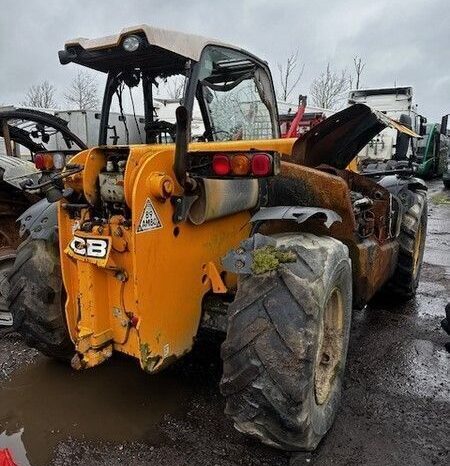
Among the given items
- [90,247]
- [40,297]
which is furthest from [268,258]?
[40,297]

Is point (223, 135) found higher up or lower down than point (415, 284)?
higher up

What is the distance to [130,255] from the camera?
246cm

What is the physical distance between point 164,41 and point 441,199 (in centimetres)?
1535

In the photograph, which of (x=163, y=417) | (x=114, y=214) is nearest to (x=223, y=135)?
(x=114, y=214)

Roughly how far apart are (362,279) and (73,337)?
2.04 metres

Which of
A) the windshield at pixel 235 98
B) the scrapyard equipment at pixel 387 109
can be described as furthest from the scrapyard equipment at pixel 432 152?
the windshield at pixel 235 98

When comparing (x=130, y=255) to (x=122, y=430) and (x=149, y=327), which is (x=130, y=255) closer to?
(x=149, y=327)

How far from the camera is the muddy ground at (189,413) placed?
8.94ft

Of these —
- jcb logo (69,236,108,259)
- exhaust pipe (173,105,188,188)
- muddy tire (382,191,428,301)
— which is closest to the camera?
exhaust pipe (173,105,188,188)

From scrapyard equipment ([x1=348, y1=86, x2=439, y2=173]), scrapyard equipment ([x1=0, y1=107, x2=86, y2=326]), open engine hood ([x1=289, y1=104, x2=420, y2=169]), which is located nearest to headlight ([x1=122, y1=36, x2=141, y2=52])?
open engine hood ([x1=289, y1=104, x2=420, y2=169])

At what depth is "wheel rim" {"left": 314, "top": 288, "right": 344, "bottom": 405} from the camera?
2908 millimetres

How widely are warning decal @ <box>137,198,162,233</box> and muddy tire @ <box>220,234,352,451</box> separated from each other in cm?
54

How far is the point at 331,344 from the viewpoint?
9.93 feet

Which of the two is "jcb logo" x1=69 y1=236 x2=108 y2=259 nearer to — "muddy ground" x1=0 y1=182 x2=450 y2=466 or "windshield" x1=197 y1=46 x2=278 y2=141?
"muddy ground" x1=0 y1=182 x2=450 y2=466
